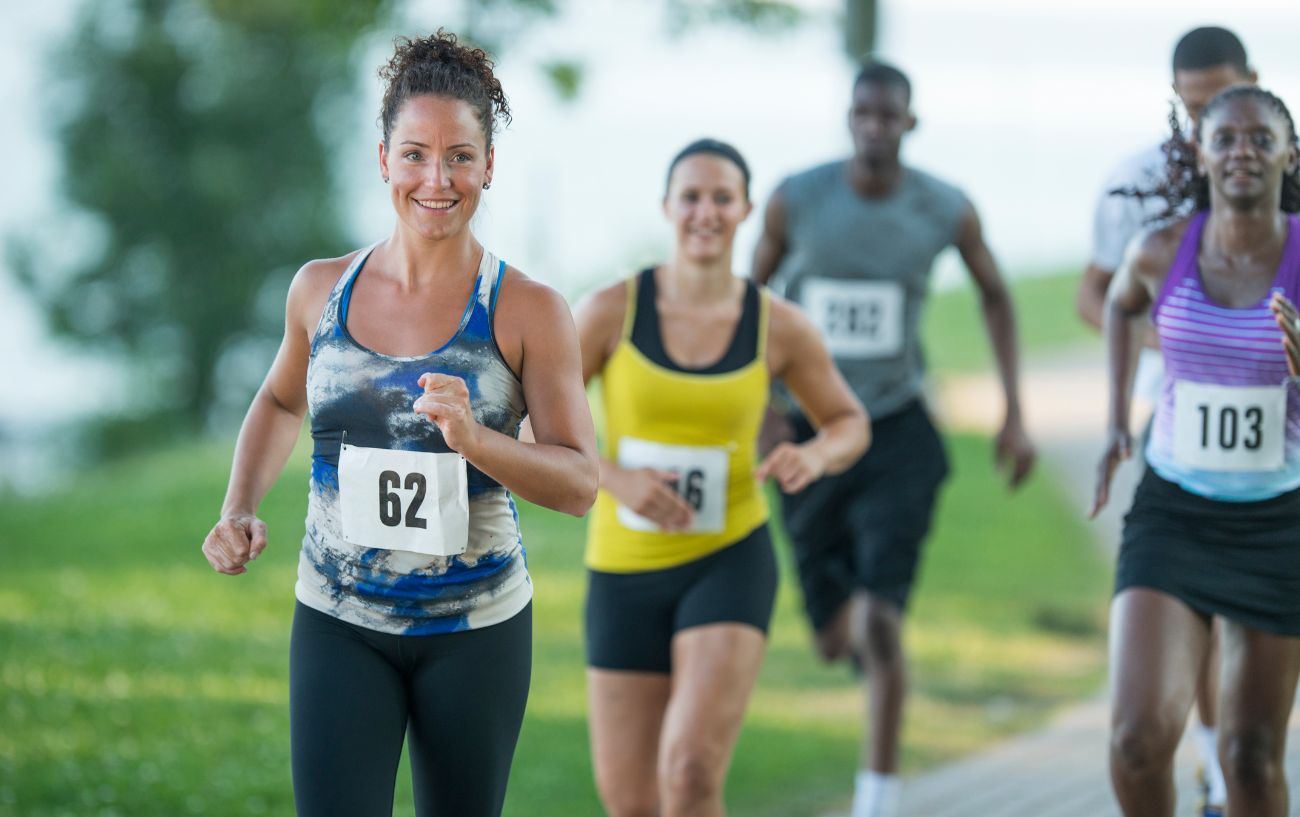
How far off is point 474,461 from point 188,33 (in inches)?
1283

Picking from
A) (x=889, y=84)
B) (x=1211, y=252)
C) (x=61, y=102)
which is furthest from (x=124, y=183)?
(x=1211, y=252)

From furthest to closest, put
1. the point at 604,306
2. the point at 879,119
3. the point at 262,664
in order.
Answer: the point at 262,664
the point at 879,119
the point at 604,306

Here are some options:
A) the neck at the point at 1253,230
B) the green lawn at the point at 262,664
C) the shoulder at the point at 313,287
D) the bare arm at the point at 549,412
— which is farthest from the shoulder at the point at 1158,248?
the green lawn at the point at 262,664

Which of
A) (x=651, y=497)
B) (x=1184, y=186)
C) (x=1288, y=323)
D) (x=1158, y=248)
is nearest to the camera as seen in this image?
(x=1288, y=323)

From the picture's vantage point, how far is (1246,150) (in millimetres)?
4418

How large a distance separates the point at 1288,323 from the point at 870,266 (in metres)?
2.83

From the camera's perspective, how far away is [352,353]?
3498mm

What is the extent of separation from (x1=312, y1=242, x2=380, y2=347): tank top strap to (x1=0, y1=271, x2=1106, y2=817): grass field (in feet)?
9.74

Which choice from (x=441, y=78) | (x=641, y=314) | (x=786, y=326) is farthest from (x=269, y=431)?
(x=786, y=326)

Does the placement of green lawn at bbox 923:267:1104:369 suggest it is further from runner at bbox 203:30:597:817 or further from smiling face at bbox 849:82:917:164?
runner at bbox 203:30:597:817

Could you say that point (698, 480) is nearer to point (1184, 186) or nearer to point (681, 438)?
point (681, 438)

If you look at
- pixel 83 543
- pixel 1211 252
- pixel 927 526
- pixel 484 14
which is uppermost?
pixel 484 14

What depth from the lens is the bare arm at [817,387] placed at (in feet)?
17.1

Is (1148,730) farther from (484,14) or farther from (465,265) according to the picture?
(484,14)
